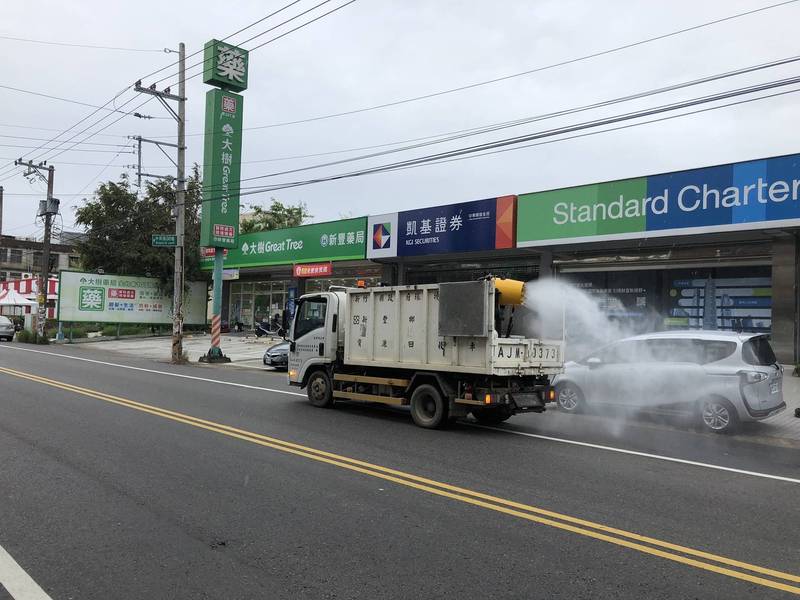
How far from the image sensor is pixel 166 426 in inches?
367

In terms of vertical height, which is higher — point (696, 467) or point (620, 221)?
point (620, 221)

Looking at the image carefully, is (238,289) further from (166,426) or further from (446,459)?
(446,459)

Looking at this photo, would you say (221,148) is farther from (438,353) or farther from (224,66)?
(438,353)

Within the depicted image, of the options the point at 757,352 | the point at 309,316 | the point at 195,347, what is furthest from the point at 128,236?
the point at 757,352

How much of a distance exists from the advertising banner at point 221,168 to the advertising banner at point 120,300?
524 inches

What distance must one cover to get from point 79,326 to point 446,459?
40.4 meters

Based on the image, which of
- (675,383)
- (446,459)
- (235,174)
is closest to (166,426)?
(446,459)

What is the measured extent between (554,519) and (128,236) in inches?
1527

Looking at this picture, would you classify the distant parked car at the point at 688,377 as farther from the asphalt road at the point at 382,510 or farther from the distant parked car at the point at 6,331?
the distant parked car at the point at 6,331

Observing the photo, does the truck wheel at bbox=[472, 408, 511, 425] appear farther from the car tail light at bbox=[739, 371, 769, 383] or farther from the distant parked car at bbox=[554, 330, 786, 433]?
the car tail light at bbox=[739, 371, 769, 383]

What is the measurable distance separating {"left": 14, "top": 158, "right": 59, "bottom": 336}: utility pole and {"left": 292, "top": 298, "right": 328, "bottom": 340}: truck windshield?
27.7 meters

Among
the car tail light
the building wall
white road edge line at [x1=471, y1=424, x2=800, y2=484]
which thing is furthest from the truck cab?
the building wall

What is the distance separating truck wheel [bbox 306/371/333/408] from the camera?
11.9 meters

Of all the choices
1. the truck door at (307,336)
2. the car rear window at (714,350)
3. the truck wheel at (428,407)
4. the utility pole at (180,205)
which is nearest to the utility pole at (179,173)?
the utility pole at (180,205)
